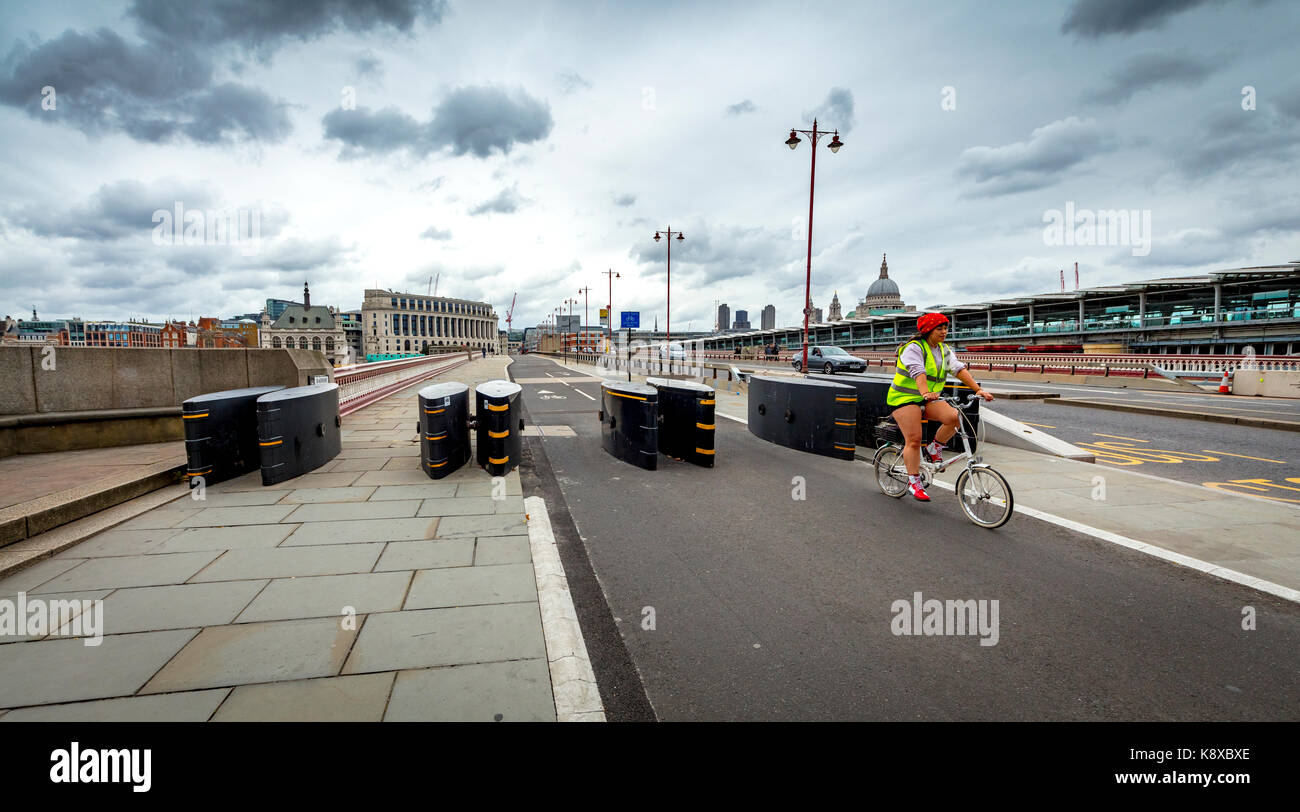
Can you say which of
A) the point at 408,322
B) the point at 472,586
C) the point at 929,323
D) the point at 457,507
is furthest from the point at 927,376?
the point at 408,322

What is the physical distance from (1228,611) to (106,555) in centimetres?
809

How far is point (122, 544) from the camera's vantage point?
4.79 m

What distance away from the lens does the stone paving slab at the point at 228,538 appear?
4.75m

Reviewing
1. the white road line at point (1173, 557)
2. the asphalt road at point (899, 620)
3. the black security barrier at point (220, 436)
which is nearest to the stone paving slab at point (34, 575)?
the black security barrier at point (220, 436)

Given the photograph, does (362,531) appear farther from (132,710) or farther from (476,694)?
(476,694)

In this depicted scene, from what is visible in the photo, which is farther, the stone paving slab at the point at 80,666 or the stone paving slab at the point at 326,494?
the stone paving slab at the point at 326,494

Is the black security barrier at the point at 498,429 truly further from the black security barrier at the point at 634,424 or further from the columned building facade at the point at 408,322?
the columned building facade at the point at 408,322

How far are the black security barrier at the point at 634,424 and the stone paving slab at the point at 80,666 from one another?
5.53m

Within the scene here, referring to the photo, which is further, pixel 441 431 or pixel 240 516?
pixel 441 431

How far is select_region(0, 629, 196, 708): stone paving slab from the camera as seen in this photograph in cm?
273

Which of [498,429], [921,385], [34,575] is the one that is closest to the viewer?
[34,575]

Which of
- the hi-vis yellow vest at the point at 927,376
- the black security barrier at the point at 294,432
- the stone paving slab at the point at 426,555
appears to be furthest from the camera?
the black security barrier at the point at 294,432

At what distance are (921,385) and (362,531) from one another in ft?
18.6
